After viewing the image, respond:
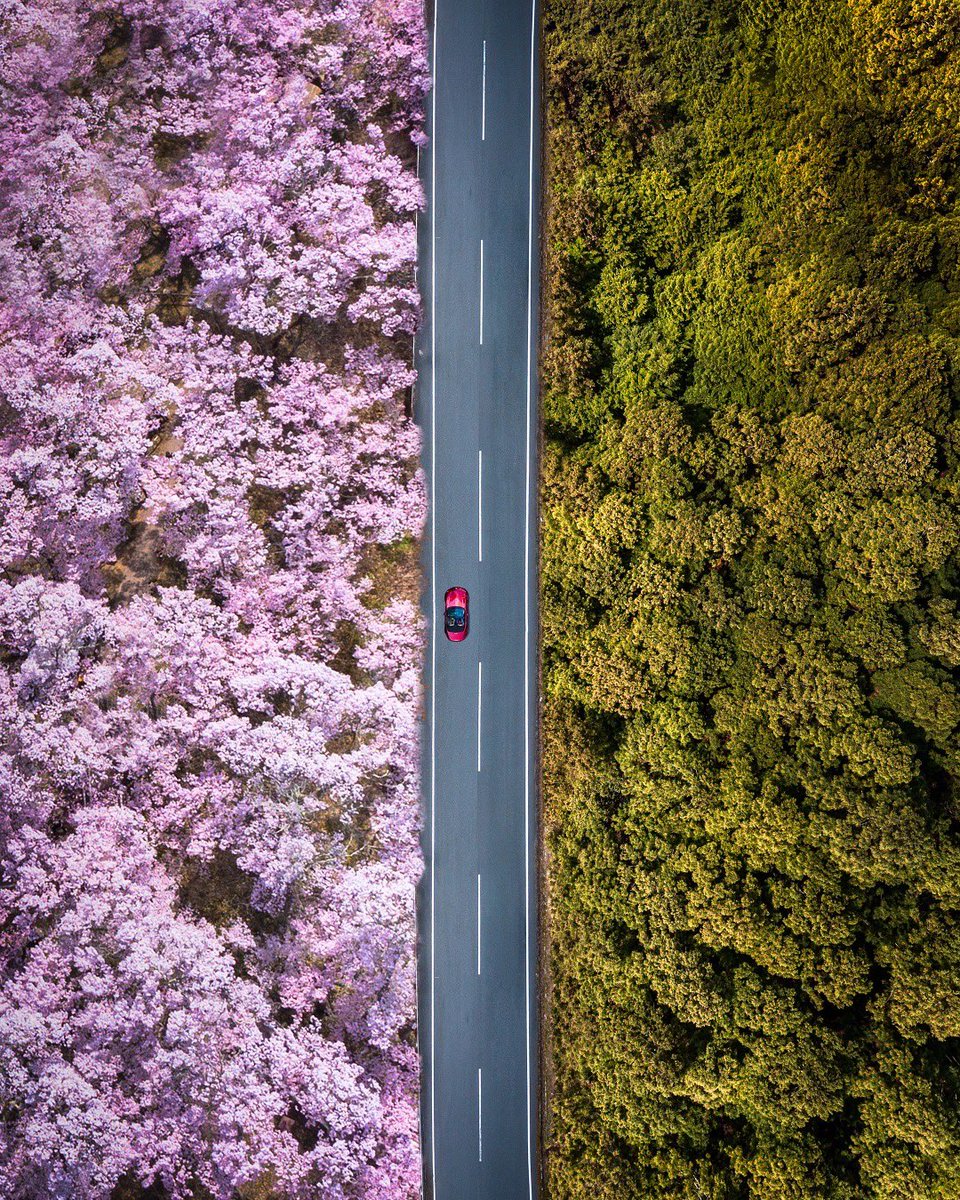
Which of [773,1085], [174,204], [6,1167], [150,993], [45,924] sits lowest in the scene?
[6,1167]

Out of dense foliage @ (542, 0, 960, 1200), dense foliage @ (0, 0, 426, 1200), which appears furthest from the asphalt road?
dense foliage @ (542, 0, 960, 1200)

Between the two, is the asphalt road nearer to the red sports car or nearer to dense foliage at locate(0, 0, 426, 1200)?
the red sports car

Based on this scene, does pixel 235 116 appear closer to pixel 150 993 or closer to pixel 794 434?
pixel 794 434

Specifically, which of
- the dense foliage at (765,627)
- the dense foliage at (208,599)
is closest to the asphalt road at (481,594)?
the dense foliage at (208,599)

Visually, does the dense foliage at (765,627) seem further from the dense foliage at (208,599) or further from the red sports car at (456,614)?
the dense foliage at (208,599)

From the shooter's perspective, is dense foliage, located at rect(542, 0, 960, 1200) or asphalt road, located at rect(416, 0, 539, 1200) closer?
dense foliage, located at rect(542, 0, 960, 1200)

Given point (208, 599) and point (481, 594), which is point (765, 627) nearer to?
point (481, 594)

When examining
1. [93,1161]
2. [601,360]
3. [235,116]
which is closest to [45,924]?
[93,1161]
